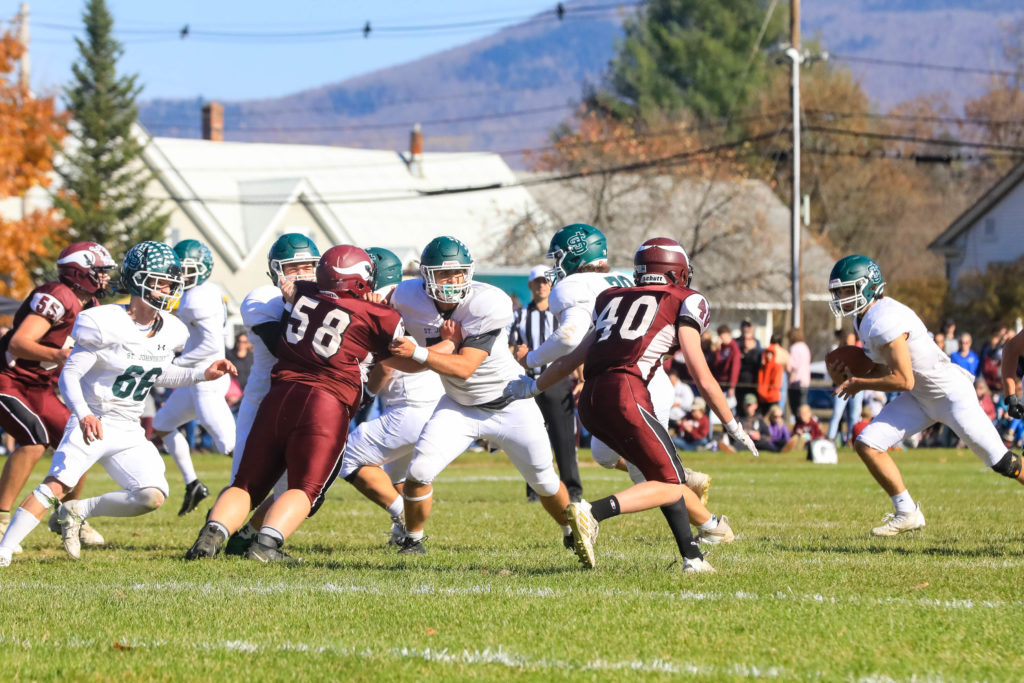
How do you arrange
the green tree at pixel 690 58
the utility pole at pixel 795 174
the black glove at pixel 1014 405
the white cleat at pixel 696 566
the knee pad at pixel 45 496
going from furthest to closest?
the green tree at pixel 690 58
the utility pole at pixel 795 174
the black glove at pixel 1014 405
the knee pad at pixel 45 496
the white cleat at pixel 696 566

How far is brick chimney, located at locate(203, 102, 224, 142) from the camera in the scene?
5138 centimetres

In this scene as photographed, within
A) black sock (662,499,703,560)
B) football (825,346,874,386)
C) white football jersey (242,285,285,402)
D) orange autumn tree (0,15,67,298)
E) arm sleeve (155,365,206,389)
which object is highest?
orange autumn tree (0,15,67,298)

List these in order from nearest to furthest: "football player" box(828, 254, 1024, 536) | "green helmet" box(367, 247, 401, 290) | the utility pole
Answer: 1. "football player" box(828, 254, 1024, 536)
2. "green helmet" box(367, 247, 401, 290)
3. the utility pole

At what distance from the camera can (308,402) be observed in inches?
275

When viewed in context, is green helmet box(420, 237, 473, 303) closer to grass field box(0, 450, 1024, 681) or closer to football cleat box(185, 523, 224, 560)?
grass field box(0, 450, 1024, 681)

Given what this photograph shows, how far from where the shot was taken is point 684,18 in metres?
62.7

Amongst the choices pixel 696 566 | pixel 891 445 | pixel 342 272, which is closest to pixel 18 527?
pixel 342 272

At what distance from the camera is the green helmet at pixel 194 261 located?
8.98 m

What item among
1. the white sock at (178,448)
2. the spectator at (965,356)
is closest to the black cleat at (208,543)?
the white sock at (178,448)

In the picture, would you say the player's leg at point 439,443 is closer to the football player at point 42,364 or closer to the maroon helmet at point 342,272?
the maroon helmet at point 342,272

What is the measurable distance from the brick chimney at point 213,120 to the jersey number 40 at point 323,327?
45.9m

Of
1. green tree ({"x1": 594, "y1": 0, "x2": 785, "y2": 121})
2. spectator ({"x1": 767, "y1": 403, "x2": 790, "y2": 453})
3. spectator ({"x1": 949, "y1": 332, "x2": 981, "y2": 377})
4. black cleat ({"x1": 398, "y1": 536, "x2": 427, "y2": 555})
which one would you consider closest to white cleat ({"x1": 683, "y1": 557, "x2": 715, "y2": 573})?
black cleat ({"x1": 398, "y1": 536, "x2": 427, "y2": 555})

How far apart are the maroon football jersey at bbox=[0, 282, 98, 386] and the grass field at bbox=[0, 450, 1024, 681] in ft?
3.63

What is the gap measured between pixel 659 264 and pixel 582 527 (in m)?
1.48
